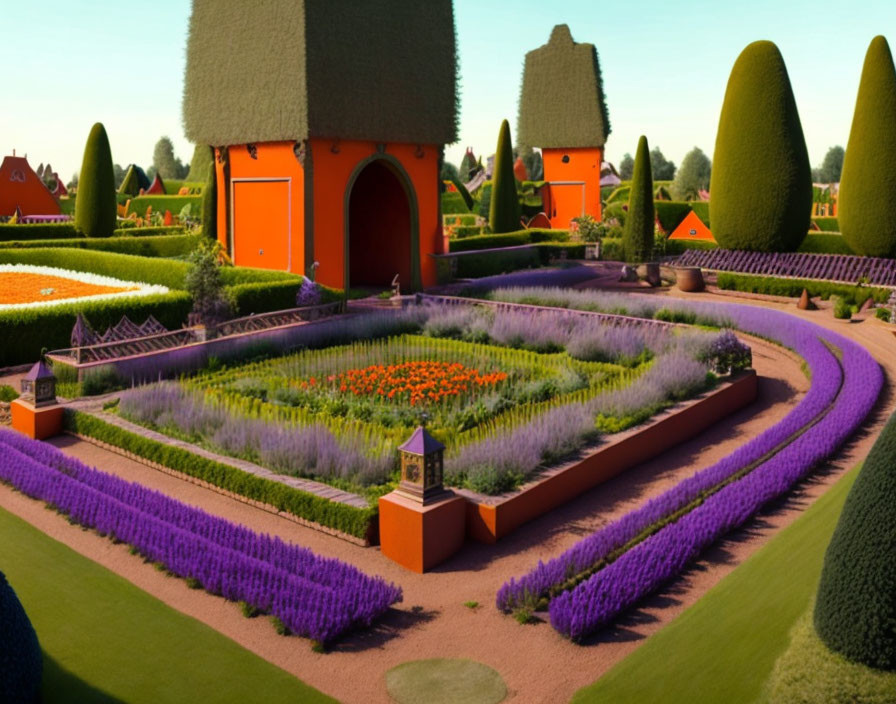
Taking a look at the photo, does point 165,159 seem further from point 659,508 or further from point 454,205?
point 659,508

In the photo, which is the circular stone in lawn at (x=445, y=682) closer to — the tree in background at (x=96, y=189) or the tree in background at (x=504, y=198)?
the tree in background at (x=504, y=198)

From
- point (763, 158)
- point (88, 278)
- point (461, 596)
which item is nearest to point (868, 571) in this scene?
point (461, 596)

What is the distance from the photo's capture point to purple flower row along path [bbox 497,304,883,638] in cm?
695

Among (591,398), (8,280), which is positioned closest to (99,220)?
(8,280)

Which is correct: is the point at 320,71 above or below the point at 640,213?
above

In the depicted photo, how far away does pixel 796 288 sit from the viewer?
2250 centimetres

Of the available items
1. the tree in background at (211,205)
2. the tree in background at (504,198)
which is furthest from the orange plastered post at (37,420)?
the tree in background at (504,198)

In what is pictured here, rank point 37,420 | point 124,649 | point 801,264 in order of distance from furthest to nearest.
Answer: point 801,264, point 37,420, point 124,649

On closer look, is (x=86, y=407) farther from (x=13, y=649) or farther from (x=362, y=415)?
(x=13, y=649)

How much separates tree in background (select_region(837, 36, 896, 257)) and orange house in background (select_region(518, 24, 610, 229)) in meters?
16.3

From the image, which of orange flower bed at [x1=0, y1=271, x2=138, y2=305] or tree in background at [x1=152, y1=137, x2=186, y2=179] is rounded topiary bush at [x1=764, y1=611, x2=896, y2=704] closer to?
orange flower bed at [x1=0, y1=271, x2=138, y2=305]

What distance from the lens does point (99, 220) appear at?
32.7 meters

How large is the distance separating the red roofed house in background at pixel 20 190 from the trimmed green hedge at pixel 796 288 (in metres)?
38.1

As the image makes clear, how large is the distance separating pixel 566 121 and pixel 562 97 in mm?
1153
